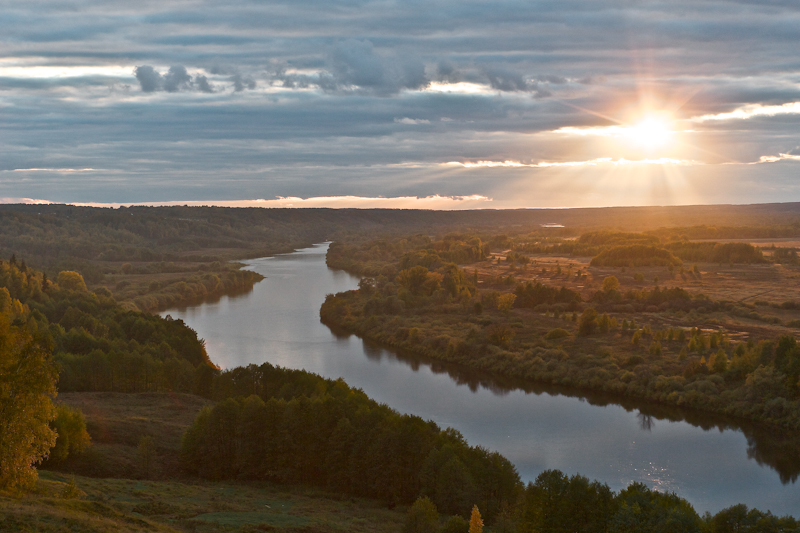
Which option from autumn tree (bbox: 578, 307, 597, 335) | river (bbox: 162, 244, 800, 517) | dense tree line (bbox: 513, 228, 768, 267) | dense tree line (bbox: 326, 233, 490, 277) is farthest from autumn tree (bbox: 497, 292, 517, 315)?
dense tree line (bbox: 513, 228, 768, 267)

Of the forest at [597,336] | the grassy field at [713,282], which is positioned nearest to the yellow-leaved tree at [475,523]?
the forest at [597,336]

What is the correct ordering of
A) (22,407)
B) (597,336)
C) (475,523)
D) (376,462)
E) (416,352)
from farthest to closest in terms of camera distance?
(416,352)
(597,336)
(376,462)
(22,407)
(475,523)

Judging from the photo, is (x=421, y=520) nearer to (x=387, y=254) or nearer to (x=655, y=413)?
(x=655, y=413)

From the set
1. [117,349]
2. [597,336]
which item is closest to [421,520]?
[117,349]

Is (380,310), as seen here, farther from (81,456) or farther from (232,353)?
(81,456)

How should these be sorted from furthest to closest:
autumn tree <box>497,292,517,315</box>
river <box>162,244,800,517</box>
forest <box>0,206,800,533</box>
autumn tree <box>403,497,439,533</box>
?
autumn tree <box>497,292,517,315</box> < river <box>162,244,800,517</box> < autumn tree <box>403,497,439,533</box> < forest <box>0,206,800,533</box>

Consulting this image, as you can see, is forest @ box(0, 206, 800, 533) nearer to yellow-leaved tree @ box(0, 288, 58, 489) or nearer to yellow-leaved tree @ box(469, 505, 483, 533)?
yellow-leaved tree @ box(0, 288, 58, 489)
